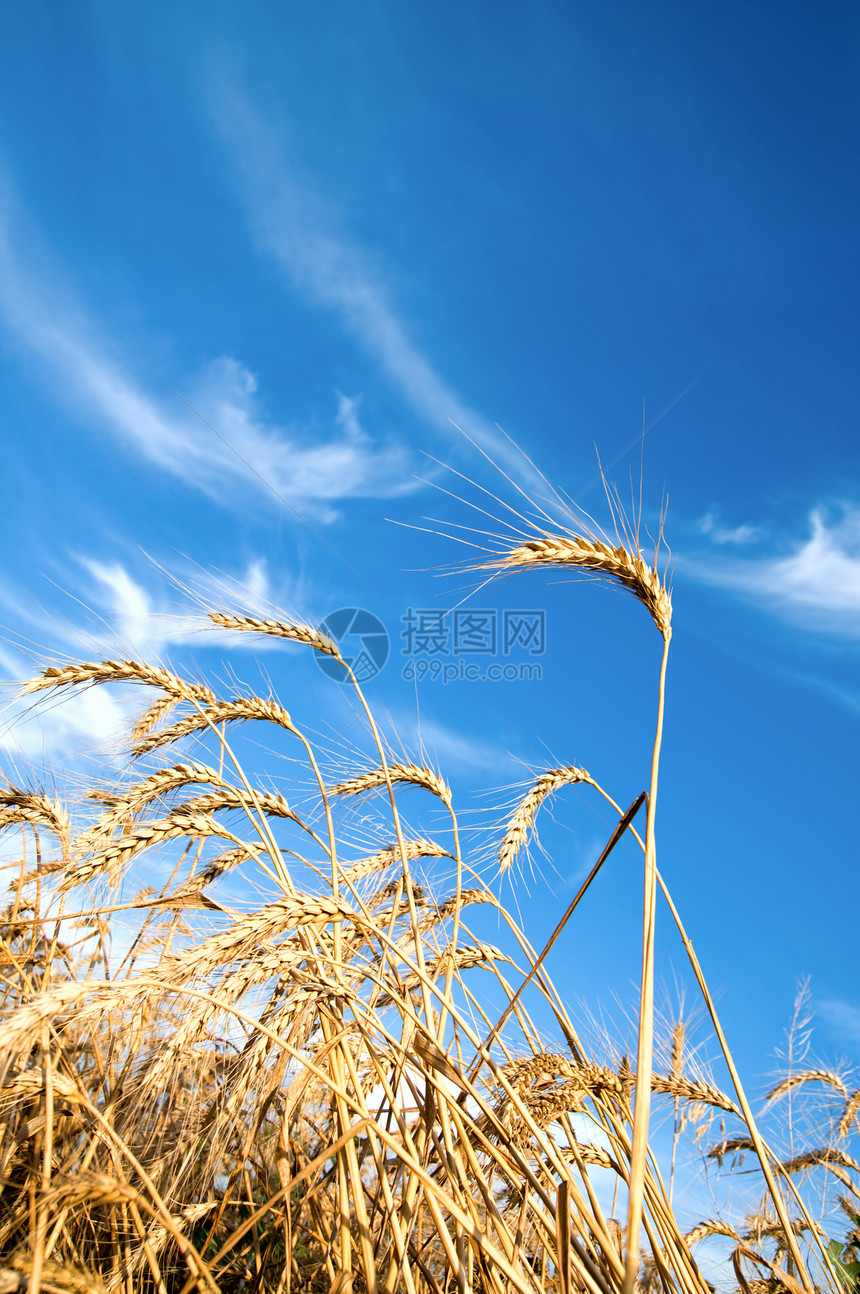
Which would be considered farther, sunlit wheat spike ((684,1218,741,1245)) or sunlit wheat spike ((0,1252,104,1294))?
sunlit wheat spike ((684,1218,741,1245))

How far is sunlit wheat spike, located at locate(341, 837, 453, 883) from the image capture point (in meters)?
→ 3.47

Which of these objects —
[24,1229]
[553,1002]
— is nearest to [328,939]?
[553,1002]

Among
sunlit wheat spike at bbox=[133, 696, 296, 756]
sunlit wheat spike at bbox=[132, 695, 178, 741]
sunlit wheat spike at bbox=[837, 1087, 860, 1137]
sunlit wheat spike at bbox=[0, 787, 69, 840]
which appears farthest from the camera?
sunlit wheat spike at bbox=[837, 1087, 860, 1137]

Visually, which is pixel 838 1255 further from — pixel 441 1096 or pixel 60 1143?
pixel 60 1143

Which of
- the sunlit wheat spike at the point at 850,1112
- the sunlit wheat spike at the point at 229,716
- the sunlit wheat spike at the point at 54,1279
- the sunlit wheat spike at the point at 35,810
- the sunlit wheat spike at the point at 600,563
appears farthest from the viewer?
the sunlit wheat spike at the point at 850,1112

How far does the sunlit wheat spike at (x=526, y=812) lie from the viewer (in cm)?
338

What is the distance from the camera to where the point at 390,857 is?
3.57 metres

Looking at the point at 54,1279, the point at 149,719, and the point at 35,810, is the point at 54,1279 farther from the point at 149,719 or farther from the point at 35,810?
the point at 149,719

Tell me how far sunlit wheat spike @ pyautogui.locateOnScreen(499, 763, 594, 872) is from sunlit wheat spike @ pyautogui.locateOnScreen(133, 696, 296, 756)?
3.67 ft

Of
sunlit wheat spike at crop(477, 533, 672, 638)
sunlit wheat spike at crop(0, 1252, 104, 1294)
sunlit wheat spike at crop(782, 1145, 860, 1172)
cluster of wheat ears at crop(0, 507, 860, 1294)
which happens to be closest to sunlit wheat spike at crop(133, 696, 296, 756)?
cluster of wheat ears at crop(0, 507, 860, 1294)

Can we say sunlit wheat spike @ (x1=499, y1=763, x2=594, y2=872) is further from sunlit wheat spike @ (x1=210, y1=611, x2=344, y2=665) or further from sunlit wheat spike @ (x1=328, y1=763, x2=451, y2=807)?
sunlit wheat spike @ (x1=210, y1=611, x2=344, y2=665)

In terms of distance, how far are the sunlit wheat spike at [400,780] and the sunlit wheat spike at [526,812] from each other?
1.24 feet

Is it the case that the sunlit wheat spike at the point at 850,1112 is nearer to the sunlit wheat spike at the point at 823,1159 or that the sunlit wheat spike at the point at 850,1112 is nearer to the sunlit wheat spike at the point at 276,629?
the sunlit wheat spike at the point at 823,1159

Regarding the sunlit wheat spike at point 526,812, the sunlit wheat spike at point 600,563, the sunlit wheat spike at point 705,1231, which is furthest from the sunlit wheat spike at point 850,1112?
the sunlit wheat spike at point 600,563
